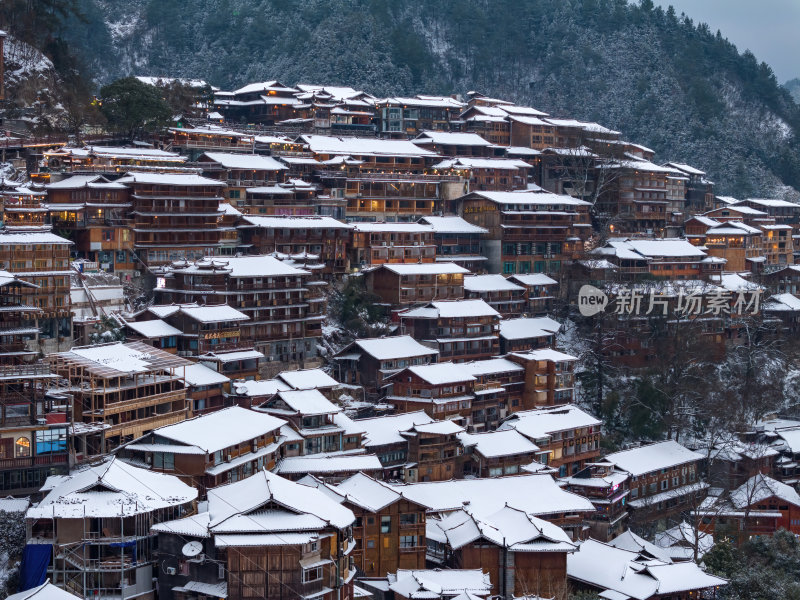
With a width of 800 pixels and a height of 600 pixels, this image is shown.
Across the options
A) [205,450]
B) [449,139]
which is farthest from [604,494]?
[449,139]

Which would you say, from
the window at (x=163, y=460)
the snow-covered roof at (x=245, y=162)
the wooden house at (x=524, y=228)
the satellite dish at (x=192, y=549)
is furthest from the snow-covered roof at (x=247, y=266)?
the satellite dish at (x=192, y=549)

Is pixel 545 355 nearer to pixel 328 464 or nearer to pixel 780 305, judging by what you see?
pixel 328 464

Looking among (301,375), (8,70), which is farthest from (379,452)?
(8,70)

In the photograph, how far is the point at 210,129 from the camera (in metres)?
58.7

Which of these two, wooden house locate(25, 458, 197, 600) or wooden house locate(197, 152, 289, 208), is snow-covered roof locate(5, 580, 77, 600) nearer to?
wooden house locate(25, 458, 197, 600)

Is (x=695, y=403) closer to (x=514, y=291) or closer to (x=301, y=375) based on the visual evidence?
(x=514, y=291)

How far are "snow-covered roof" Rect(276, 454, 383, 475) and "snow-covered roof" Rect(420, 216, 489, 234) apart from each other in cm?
2100

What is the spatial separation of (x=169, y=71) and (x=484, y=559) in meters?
81.9

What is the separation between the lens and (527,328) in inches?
1951

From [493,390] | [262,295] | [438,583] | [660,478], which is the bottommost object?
[660,478]

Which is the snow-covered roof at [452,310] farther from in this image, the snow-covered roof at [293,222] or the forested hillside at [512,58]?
the forested hillside at [512,58]

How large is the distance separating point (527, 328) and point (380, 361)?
10.6m

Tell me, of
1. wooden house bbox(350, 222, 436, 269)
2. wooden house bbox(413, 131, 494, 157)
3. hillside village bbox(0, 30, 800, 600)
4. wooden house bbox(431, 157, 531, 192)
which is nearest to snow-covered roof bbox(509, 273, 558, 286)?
hillside village bbox(0, 30, 800, 600)

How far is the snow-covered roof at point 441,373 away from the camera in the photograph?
4081 centimetres
